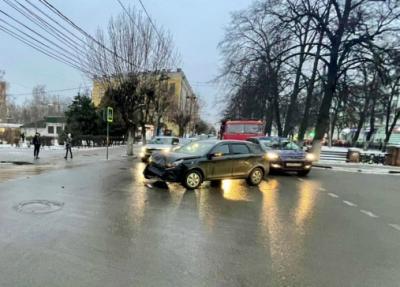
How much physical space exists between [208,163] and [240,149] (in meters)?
1.71

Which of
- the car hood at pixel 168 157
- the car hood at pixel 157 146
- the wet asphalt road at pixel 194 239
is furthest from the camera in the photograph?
the car hood at pixel 157 146

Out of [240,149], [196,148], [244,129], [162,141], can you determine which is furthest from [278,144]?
[244,129]

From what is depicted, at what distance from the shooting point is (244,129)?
28.4 meters

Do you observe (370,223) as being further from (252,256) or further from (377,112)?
(377,112)

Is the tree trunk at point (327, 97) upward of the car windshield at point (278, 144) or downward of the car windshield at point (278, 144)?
upward

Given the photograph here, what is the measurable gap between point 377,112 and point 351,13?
107 ft

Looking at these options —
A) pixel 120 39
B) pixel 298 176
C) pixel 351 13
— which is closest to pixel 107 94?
pixel 120 39

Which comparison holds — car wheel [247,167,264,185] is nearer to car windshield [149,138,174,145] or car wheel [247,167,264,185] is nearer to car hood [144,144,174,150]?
car hood [144,144,174,150]

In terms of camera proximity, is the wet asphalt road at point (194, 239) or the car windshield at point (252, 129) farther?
the car windshield at point (252, 129)

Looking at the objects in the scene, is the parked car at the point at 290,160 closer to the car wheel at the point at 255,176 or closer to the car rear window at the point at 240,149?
the car wheel at the point at 255,176

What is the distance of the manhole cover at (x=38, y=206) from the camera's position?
7777 mm

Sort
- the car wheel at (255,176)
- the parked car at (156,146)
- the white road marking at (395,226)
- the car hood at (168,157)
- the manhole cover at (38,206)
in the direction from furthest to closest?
the parked car at (156,146) → the car wheel at (255,176) → the car hood at (168,157) → the manhole cover at (38,206) → the white road marking at (395,226)

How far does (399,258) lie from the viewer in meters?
5.56

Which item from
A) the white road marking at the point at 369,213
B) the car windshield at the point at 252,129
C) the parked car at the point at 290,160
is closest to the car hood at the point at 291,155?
the parked car at the point at 290,160
